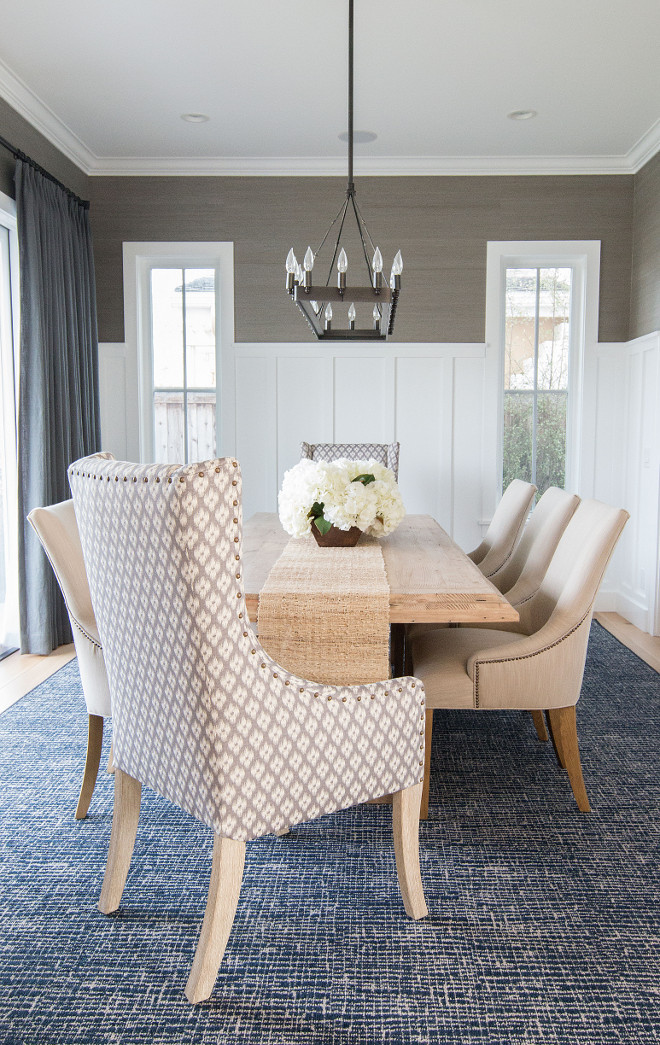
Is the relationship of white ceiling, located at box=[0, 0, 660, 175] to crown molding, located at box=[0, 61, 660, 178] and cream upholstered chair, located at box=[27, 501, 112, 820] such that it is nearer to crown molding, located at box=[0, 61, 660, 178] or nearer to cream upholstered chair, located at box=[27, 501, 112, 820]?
crown molding, located at box=[0, 61, 660, 178]

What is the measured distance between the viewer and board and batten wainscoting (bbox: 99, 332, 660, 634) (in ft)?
16.1

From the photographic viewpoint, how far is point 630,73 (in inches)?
140

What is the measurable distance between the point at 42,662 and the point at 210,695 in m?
2.72

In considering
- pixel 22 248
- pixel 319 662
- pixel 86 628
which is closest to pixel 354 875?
pixel 319 662

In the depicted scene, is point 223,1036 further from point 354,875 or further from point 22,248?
point 22,248

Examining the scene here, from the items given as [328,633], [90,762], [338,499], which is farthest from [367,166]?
[90,762]

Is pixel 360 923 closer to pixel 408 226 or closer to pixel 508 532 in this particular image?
pixel 508 532

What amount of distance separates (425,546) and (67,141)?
3.25m

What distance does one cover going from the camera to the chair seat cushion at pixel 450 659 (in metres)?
2.22

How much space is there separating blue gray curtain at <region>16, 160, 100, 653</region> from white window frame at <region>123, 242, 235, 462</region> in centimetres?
47

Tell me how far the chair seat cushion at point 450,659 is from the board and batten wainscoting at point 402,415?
2.35 metres

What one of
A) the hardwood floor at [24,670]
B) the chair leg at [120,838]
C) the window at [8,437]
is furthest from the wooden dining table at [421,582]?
the window at [8,437]

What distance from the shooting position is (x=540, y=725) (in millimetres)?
2812

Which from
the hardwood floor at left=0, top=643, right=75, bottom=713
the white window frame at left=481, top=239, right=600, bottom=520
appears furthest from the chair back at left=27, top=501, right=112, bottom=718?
the white window frame at left=481, top=239, right=600, bottom=520
